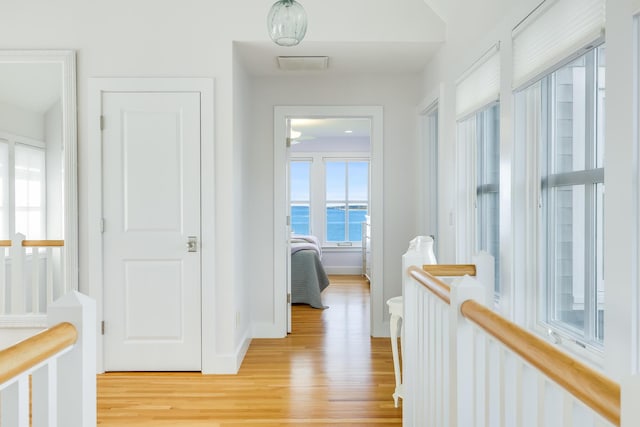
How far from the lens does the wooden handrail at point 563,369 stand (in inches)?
27.0

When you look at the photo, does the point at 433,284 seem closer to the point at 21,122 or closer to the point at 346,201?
the point at 21,122

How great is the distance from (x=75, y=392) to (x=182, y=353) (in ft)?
7.70

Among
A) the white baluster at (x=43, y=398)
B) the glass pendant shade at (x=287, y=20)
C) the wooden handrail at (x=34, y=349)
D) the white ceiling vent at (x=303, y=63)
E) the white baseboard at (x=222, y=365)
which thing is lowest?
the white baseboard at (x=222, y=365)

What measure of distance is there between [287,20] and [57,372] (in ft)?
5.62

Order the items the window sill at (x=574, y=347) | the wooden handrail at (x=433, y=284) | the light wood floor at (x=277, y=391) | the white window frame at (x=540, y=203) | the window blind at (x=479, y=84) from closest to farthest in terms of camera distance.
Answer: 1. the wooden handrail at (x=433, y=284)
2. the window sill at (x=574, y=347)
3. the white window frame at (x=540, y=203)
4. the window blind at (x=479, y=84)
5. the light wood floor at (x=277, y=391)

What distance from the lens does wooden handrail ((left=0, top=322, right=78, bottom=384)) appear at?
37.3 inches

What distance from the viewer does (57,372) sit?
4.09 ft

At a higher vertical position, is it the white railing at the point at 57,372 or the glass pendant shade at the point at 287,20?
the glass pendant shade at the point at 287,20

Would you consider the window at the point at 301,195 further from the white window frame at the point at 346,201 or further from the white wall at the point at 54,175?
the white wall at the point at 54,175

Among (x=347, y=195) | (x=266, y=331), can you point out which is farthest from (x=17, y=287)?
(x=347, y=195)

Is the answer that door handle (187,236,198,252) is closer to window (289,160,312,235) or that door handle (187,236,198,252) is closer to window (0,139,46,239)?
window (0,139,46,239)

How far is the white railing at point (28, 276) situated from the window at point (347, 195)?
5.33 metres

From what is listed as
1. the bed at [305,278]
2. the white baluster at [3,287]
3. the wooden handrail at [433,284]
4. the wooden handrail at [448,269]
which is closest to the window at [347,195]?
the bed at [305,278]

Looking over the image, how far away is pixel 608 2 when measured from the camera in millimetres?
1493
